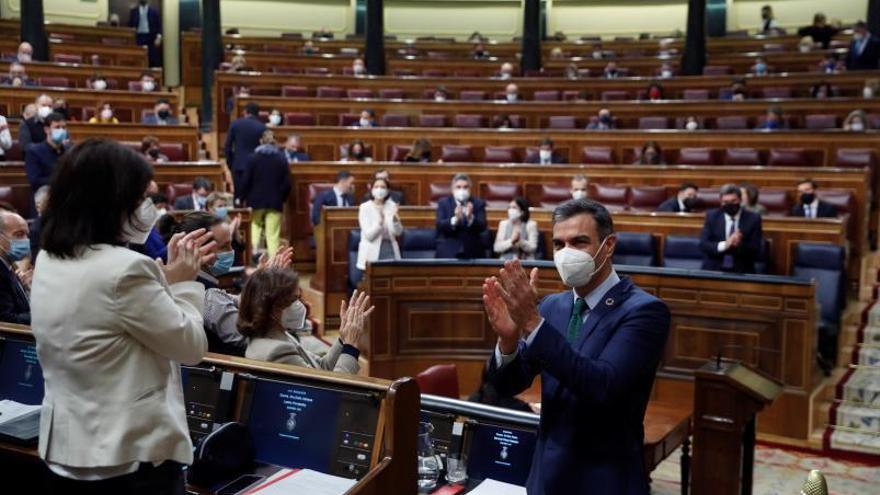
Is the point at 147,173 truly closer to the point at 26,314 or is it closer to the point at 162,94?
the point at 26,314

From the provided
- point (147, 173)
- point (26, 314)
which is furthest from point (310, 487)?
point (26, 314)

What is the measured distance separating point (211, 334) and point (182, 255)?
3.09ft

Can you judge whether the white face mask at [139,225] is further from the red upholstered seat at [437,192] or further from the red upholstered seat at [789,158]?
the red upholstered seat at [789,158]

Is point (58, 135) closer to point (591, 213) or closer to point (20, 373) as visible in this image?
point (20, 373)

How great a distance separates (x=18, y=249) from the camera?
10.3 feet

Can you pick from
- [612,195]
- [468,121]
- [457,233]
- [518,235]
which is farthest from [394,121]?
[518,235]

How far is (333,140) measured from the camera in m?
9.22

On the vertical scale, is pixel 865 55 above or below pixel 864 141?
above

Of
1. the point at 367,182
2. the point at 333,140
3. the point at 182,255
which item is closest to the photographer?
the point at 182,255

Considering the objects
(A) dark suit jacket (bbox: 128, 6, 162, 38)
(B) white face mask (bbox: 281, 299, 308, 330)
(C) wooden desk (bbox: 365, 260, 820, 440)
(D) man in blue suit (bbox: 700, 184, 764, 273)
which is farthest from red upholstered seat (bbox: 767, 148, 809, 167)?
(A) dark suit jacket (bbox: 128, 6, 162, 38)

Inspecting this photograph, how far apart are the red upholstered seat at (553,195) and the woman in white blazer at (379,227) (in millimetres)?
1734

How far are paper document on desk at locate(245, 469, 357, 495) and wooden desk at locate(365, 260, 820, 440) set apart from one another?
3.84 metres

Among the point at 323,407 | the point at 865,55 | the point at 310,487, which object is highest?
the point at 865,55

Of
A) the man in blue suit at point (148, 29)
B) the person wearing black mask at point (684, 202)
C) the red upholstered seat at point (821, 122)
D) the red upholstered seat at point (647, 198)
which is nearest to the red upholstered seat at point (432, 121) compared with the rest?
the red upholstered seat at point (647, 198)
